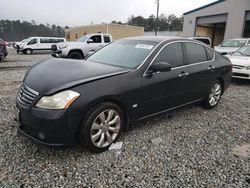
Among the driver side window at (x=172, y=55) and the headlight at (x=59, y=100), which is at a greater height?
the driver side window at (x=172, y=55)

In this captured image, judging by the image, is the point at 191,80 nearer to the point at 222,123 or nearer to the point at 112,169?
A: the point at 222,123

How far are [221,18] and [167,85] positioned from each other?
64.3ft

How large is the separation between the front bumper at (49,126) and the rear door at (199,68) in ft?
7.68

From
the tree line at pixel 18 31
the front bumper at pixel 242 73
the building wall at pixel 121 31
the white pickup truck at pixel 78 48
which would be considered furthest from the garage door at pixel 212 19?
the tree line at pixel 18 31

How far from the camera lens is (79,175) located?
2.31 metres

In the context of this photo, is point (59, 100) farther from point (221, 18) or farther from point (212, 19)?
point (212, 19)

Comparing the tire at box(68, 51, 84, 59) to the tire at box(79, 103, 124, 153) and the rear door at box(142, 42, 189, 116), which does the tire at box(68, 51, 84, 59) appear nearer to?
the rear door at box(142, 42, 189, 116)

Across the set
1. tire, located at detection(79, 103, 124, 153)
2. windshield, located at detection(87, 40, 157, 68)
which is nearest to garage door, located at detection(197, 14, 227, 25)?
windshield, located at detection(87, 40, 157, 68)

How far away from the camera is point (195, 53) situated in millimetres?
3994

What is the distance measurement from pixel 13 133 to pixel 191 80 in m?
3.16

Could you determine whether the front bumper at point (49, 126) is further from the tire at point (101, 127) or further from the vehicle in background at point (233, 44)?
the vehicle in background at point (233, 44)

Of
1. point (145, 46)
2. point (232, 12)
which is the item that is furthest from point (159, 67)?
point (232, 12)

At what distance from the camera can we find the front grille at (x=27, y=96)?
2426 millimetres

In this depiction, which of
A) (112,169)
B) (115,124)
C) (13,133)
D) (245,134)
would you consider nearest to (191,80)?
(245,134)
